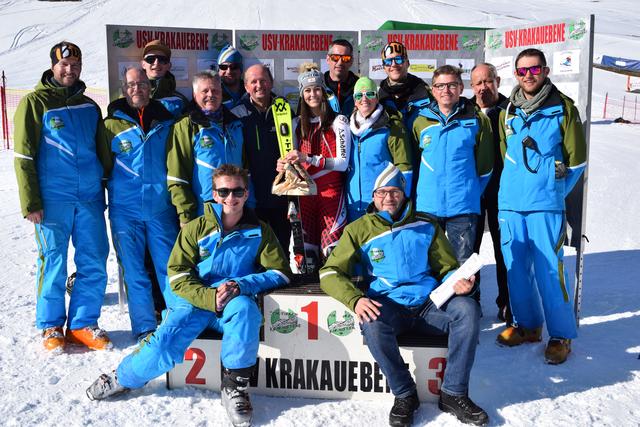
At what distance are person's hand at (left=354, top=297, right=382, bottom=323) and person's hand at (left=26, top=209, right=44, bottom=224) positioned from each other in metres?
2.36

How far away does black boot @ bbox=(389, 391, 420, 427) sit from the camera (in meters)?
3.24

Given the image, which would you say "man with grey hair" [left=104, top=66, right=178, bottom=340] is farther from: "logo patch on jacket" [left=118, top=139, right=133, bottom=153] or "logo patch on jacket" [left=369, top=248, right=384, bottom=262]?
"logo patch on jacket" [left=369, top=248, right=384, bottom=262]

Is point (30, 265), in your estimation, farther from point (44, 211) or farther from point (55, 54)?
point (55, 54)

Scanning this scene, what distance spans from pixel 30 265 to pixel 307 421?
4288 millimetres

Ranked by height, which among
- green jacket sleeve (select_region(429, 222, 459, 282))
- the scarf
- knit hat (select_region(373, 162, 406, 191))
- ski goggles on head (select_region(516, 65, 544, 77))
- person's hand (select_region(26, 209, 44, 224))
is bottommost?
green jacket sleeve (select_region(429, 222, 459, 282))

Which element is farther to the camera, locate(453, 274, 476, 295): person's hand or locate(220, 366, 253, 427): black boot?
locate(453, 274, 476, 295): person's hand

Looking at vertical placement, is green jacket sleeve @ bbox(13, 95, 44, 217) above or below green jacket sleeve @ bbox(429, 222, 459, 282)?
above

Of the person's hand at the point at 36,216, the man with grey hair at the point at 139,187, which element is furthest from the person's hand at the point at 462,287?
the person's hand at the point at 36,216

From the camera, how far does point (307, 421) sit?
3336 millimetres

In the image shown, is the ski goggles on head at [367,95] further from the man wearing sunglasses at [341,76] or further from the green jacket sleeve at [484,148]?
the green jacket sleeve at [484,148]

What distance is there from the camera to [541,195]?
407 cm

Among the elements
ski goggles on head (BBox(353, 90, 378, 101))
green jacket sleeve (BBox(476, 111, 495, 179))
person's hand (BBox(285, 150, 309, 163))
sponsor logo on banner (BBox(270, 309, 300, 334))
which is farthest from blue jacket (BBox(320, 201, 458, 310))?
ski goggles on head (BBox(353, 90, 378, 101))

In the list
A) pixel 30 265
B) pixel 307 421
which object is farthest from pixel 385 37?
pixel 30 265

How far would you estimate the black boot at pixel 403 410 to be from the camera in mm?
3236
